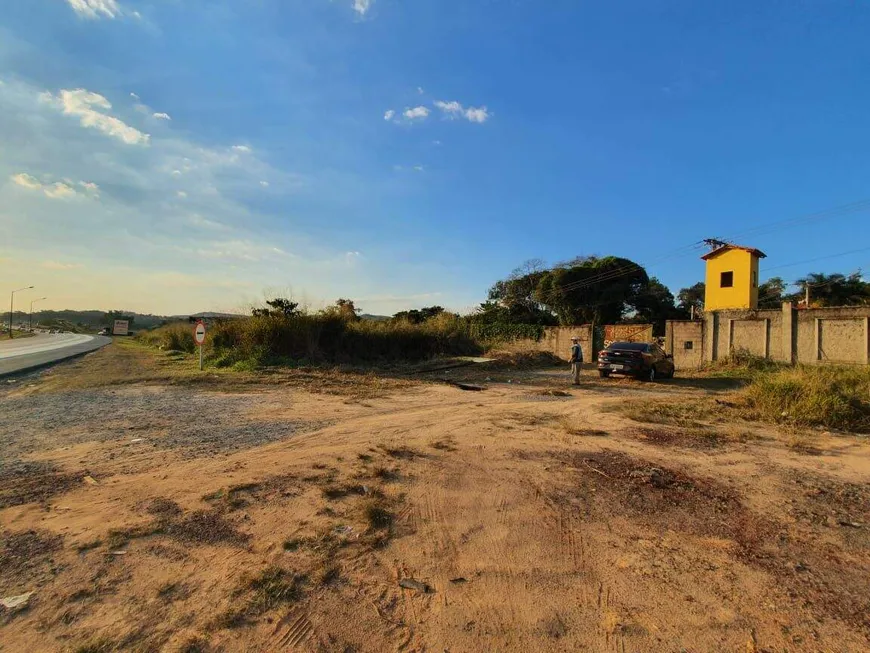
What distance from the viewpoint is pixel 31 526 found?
352cm

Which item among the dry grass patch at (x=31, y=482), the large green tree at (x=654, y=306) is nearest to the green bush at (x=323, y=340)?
the dry grass patch at (x=31, y=482)

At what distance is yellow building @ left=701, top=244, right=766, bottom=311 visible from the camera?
25.8m

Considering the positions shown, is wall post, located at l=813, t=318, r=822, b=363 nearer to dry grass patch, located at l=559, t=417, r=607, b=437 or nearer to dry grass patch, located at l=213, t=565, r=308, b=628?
dry grass patch, located at l=559, t=417, r=607, b=437

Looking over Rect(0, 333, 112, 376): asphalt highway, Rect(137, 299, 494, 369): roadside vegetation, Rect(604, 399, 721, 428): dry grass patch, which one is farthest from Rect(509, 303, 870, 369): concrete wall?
Rect(0, 333, 112, 376): asphalt highway

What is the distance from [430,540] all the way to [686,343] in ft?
65.7

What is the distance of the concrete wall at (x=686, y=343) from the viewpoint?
63.9 feet

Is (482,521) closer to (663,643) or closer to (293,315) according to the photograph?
(663,643)

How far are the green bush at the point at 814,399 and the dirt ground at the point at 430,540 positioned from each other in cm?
124

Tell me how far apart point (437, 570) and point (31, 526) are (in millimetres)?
3286

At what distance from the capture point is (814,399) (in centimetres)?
822

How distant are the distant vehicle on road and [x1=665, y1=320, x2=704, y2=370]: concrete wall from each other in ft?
11.4

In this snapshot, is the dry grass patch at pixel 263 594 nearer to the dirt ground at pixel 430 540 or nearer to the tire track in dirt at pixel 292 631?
the dirt ground at pixel 430 540

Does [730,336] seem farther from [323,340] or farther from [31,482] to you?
[31,482]

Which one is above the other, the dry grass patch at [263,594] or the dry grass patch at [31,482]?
the dry grass patch at [263,594]
